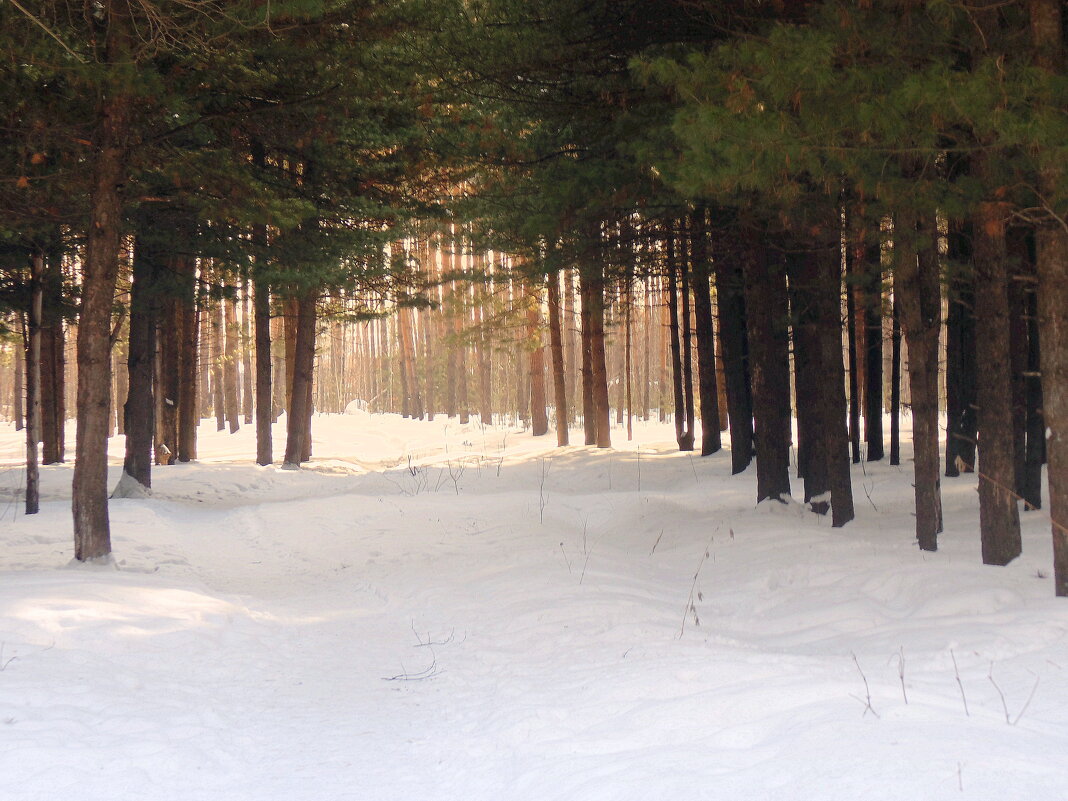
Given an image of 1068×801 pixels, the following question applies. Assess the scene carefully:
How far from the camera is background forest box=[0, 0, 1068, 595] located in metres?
6.30

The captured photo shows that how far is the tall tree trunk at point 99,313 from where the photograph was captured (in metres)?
8.21

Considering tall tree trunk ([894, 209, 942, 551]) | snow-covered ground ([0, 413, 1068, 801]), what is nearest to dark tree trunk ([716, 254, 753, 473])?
snow-covered ground ([0, 413, 1068, 801])

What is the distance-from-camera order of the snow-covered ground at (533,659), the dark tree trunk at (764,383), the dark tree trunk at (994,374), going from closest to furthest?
the snow-covered ground at (533,659)
the dark tree trunk at (994,374)
the dark tree trunk at (764,383)

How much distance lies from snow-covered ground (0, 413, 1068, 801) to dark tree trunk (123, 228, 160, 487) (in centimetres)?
237

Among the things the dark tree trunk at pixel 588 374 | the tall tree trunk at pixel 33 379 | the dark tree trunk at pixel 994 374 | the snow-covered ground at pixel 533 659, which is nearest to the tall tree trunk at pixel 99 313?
the snow-covered ground at pixel 533 659

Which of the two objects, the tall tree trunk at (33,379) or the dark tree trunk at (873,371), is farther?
the dark tree trunk at (873,371)

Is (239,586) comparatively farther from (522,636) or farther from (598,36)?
(598,36)

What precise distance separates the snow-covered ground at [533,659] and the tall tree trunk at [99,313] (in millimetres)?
699

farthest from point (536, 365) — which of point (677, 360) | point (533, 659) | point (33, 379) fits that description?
point (533, 659)

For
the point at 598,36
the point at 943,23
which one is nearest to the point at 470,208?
the point at 598,36

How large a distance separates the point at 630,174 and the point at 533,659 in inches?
239

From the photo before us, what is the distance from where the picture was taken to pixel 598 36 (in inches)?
378

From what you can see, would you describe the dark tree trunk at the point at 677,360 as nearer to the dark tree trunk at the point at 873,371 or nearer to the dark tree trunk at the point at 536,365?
the dark tree trunk at the point at 873,371

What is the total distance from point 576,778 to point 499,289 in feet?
62.5
